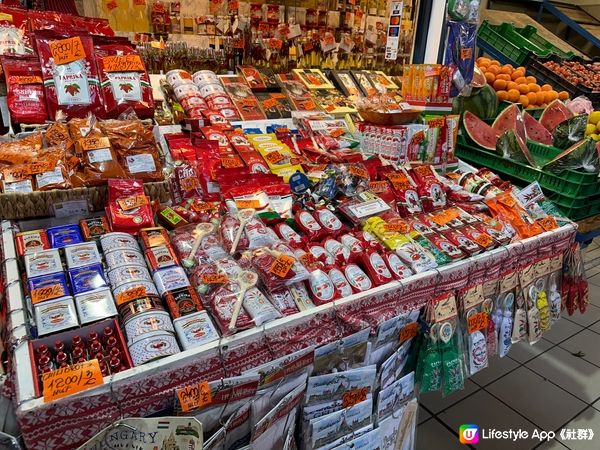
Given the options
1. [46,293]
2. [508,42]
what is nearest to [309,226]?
[46,293]

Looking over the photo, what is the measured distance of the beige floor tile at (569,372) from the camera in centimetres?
267

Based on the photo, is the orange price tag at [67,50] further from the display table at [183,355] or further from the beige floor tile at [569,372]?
the beige floor tile at [569,372]

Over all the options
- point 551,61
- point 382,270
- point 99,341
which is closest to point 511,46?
point 551,61

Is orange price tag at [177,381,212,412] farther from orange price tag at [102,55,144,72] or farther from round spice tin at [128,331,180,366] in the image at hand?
orange price tag at [102,55,144,72]

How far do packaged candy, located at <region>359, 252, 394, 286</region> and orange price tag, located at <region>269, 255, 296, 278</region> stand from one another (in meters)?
0.31

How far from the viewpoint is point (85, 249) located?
1.35 metres

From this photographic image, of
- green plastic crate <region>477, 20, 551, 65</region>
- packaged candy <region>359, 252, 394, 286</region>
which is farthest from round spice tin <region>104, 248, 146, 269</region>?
green plastic crate <region>477, 20, 551, 65</region>

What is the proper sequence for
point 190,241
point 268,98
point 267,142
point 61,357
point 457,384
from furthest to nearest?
point 268,98, point 267,142, point 457,384, point 190,241, point 61,357

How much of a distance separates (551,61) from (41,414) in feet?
19.1

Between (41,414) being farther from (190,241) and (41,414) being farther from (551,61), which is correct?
(551,61)

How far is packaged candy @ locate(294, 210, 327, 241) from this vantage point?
5.51ft

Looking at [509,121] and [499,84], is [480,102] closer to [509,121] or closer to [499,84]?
[509,121]

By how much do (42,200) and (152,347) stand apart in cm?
78

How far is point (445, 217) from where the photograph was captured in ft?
6.38
